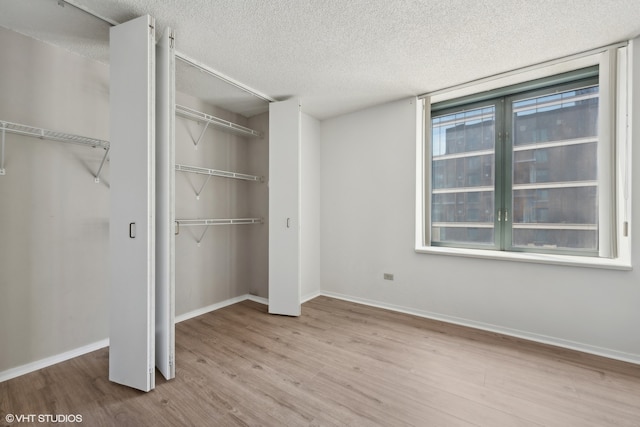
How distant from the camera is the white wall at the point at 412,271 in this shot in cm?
219

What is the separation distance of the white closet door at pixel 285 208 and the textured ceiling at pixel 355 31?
0.51 metres

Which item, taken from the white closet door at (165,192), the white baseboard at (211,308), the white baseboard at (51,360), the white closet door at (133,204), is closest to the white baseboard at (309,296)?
the white baseboard at (211,308)

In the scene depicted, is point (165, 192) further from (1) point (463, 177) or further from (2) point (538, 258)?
(2) point (538, 258)

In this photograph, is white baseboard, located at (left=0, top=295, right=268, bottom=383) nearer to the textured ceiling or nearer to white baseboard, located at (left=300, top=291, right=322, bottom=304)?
white baseboard, located at (left=300, top=291, right=322, bottom=304)

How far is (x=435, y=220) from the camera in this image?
327 cm

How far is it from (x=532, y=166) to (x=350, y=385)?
8.86ft

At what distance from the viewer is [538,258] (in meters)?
2.46

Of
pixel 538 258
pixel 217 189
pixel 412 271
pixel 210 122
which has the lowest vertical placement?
Answer: pixel 412 271

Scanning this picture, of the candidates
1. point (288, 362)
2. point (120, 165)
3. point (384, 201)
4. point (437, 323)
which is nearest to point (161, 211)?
point (120, 165)

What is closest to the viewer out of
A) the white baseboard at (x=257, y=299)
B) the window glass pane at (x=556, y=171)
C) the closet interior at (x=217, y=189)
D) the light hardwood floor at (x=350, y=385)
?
the light hardwood floor at (x=350, y=385)

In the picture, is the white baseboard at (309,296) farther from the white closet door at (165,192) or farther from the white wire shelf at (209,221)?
the white closet door at (165,192)

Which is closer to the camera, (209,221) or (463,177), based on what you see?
(209,221)

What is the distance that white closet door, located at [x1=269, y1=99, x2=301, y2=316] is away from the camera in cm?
302

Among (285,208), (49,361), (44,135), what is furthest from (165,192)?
(49,361)
